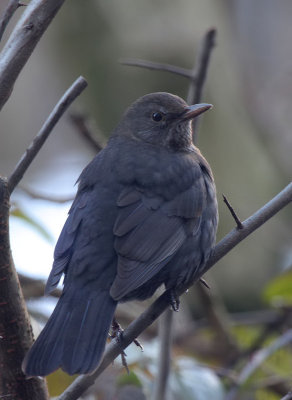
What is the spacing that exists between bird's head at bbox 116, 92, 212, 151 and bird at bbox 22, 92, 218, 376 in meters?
0.02

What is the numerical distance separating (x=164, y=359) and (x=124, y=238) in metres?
0.66

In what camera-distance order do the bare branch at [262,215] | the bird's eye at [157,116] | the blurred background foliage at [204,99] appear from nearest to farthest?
the bare branch at [262,215] → the bird's eye at [157,116] → the blurred background foliage at [204,99]

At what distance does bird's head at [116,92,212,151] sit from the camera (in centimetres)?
452

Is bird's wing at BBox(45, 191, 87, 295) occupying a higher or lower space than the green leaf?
higher

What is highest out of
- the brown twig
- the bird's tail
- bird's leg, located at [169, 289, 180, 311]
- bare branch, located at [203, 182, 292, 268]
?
bare branch, located at [203, 182, 292, 268]

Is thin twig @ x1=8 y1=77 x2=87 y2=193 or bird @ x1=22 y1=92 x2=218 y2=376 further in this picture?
bird @ x1=22 y1=92 x2=218 y2=376

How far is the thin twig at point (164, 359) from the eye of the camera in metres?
3.67

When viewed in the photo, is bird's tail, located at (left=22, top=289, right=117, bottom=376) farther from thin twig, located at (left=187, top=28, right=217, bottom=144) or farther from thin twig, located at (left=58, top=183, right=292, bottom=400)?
thin twig, located at (left=187, top=28, right=217, bottom=144)

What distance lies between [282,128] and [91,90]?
8.77ft

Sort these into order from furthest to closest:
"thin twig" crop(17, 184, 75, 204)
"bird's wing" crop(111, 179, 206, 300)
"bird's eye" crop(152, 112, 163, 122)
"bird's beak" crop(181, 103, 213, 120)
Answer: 1. "bird's eye" crop(152, 112, 163, 122)
2. "thin twig" crop(17, 184, 75, 204)
3. "bird's beak" crop(181, 103, 213, 120)
4. "bird's wing" crop(111, 179, 206, 300)

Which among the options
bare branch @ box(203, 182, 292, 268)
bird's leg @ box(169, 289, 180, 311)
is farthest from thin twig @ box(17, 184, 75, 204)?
bare branch @ box(203, 182, 292, 268)

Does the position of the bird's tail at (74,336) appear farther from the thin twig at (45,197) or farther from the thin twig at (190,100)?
the thin twig at (45,197)

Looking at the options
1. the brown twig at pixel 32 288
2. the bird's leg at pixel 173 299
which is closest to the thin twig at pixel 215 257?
the bird's leg at pixel 173 299

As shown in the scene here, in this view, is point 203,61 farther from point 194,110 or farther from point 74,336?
point 74,336
